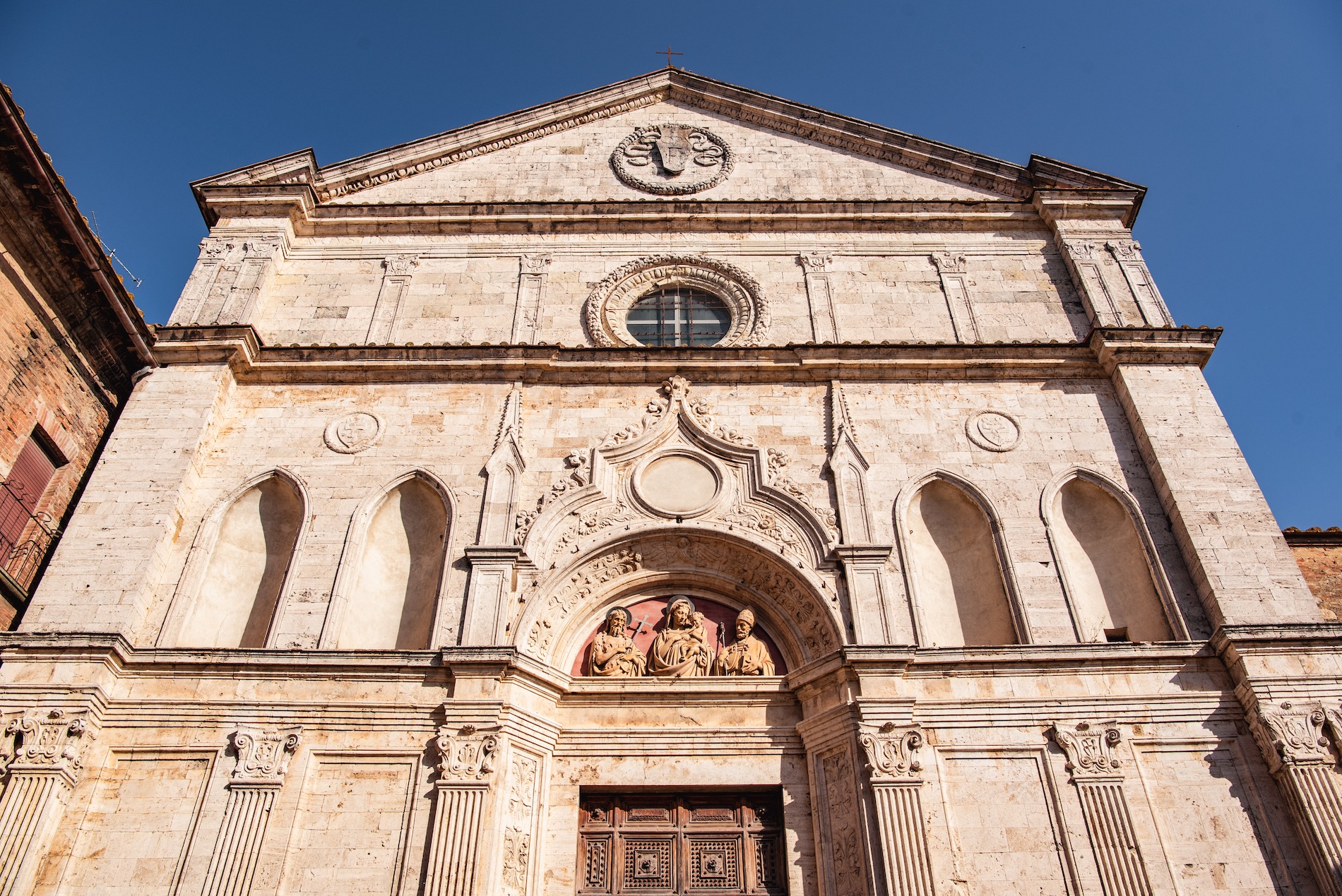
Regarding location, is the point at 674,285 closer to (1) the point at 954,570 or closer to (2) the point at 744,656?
(1) the point at 954,570

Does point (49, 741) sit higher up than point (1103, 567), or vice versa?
→ point (1103, 567)

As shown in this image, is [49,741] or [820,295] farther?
[820,295]

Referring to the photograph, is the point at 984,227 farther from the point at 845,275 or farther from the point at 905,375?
the point at 905,375

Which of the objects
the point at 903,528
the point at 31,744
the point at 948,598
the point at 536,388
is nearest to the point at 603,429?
the point at 536,388

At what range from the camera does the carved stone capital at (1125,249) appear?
13.2 metres

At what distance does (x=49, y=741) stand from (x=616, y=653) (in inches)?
201

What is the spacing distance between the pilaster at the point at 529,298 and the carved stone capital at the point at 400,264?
1458 mm

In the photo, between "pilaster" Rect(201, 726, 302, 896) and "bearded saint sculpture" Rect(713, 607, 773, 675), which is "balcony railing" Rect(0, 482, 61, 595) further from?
"bearded saint sculpture" Rect(713, 607, 773, 675)

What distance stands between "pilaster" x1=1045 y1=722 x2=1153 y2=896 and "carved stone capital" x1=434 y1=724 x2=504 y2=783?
502cm

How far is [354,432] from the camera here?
11.5 m

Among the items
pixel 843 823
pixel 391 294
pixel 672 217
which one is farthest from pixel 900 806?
pixel 391 294

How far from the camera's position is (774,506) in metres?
10.9

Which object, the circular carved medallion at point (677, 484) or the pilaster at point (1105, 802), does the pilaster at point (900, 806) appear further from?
the circular carved medallion at point (677, 484)

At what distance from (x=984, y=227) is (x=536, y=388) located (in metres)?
6.73
